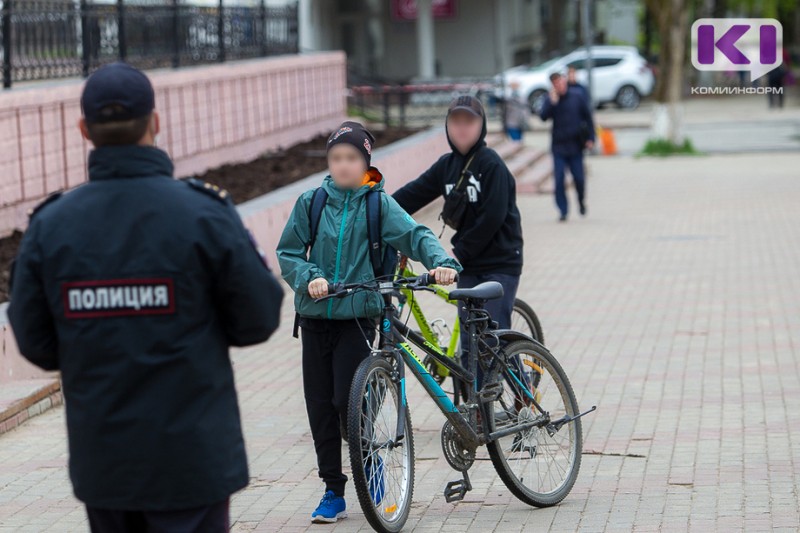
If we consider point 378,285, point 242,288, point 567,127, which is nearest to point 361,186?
point 378,285

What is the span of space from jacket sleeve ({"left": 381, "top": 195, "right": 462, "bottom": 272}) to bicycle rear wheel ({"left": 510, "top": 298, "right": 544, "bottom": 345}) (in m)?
1.90

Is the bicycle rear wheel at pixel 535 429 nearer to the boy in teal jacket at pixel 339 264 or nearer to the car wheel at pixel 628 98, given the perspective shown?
the boy in teal jacket at pixel 339 264

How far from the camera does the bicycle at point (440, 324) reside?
608cm

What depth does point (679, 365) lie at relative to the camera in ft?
28.0

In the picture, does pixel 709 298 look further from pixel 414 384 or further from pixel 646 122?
pixel 646 122

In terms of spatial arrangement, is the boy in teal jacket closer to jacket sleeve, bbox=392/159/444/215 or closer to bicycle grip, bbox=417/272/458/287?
bicycle grip, bbox=417/272/458/287

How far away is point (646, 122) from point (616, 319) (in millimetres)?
27964

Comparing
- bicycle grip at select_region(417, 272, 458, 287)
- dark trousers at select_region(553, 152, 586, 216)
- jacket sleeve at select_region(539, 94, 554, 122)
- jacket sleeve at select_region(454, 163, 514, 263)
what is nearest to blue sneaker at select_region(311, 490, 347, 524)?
bicycle grip at select_region(417, 272, 458, 287)

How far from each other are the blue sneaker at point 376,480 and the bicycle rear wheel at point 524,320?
214 cm

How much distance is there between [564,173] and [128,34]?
18.5 ft

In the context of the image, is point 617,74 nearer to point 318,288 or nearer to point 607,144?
point 607,144

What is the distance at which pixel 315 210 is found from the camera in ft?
17.3

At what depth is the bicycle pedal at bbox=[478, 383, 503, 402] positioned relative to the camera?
5.47 m

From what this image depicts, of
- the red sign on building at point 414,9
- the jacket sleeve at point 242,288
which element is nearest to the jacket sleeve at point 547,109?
the jacket sleeve at point 242,288
